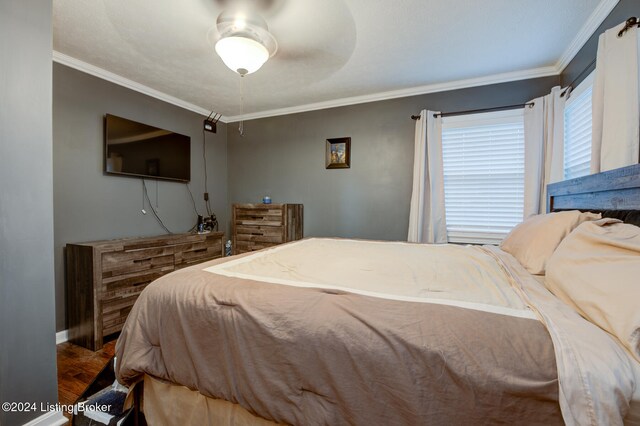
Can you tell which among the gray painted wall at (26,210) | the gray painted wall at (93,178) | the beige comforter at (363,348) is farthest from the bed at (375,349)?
the gray painted wall at (93,178)

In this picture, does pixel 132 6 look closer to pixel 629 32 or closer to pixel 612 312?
pixel 612 312

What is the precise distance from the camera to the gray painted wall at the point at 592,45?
1535mm

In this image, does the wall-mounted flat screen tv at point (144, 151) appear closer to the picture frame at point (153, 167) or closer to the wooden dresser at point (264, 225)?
the picture frame at point (153, 167)

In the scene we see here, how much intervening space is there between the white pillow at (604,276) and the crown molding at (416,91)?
2.15 meters

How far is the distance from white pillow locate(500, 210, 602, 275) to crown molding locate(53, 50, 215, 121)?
3867 mm

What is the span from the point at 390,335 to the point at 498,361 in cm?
28

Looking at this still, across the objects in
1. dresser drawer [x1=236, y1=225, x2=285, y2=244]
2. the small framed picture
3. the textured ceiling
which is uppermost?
the textured ceiling

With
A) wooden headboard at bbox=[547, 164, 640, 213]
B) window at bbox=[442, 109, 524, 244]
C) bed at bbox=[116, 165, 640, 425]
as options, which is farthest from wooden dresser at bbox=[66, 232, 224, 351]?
wooden headboard at bbox=[547, 164, 640, 213]

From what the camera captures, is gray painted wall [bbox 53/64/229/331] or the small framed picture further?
the small framed picture

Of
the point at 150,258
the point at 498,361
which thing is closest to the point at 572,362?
the point at 498,361

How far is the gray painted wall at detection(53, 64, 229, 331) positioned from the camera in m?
2.32

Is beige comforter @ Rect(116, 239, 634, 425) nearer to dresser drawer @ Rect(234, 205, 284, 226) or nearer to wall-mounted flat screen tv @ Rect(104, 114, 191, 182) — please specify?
dresser drawer @ Rect(234, 205, 284, 226)

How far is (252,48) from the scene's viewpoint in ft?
5.67

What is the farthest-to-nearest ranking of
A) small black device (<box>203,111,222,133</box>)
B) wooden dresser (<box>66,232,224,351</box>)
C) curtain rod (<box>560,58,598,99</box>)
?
small black device (<box>203,111,222,133</box>) → wooden dresser (<box>66,232,224,351</box>) → curtain rod (<box>560,58,598,99</box>)
